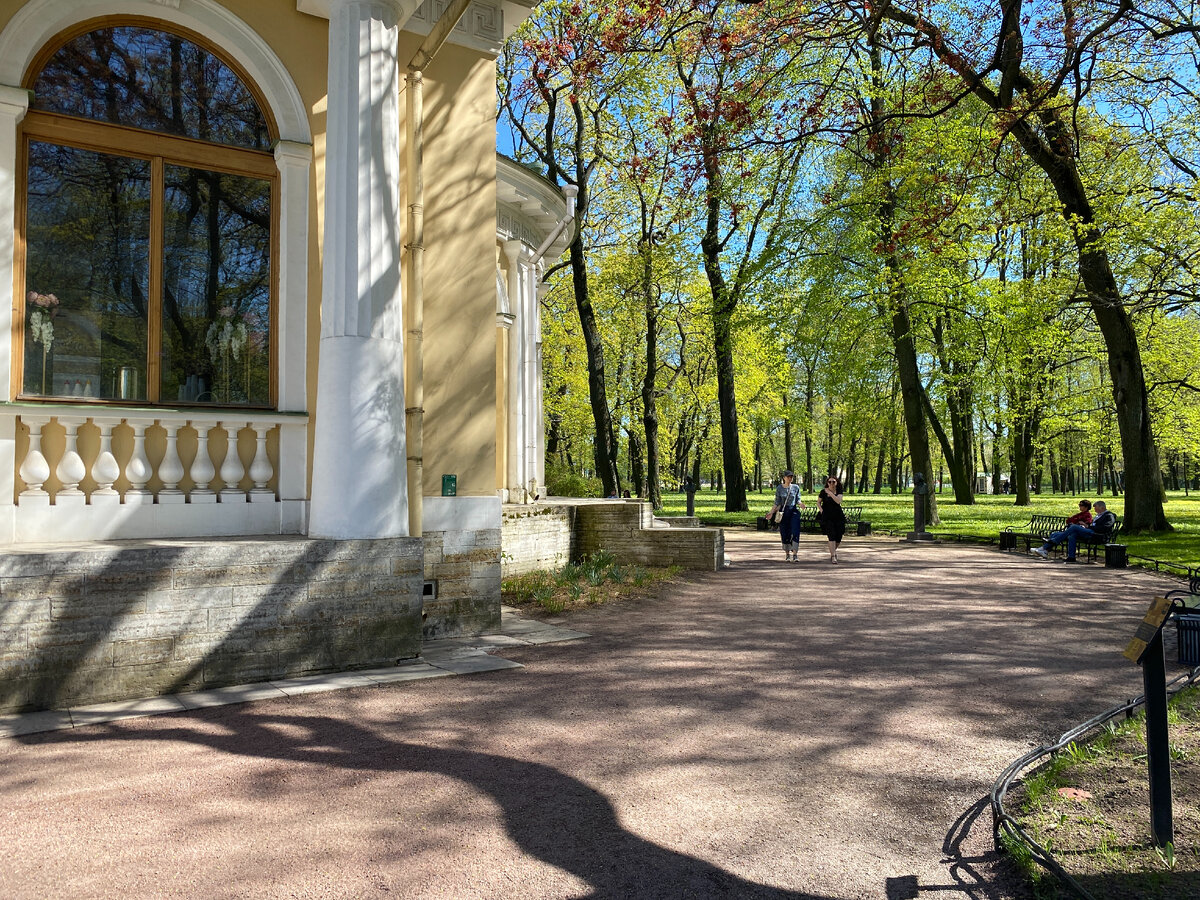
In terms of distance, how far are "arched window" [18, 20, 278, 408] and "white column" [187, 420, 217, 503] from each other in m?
0.30

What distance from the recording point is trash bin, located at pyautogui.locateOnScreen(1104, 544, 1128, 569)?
Answer: 1466 cm

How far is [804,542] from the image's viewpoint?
64.5 ft

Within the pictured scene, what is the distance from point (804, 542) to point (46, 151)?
54.4ft

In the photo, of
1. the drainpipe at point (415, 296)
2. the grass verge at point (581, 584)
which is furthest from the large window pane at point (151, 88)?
the grass verge at point (581, 584)

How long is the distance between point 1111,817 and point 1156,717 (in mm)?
726

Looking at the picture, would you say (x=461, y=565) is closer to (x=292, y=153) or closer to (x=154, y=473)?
(x=154, y=473)

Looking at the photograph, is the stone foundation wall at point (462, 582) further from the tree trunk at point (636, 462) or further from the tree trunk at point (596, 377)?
the tree trunk at point (636, 462)

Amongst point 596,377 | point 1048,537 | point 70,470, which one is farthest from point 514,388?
point 1048,537

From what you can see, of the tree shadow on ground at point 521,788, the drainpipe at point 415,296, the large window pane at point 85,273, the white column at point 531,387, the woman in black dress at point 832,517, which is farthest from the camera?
the woman in black dress at point 832,517

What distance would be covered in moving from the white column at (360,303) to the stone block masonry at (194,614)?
0.48m

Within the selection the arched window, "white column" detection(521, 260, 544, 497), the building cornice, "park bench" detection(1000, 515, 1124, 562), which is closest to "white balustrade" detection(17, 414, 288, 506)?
the arched window

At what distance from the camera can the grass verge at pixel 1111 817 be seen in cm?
323

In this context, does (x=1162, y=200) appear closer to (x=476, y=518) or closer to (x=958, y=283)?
(x=958, y=283)

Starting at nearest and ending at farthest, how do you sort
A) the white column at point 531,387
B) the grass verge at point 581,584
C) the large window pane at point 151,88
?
the large window pane at point 151,88 → the grass verge at point 581,584 → the white column at point 531,387
